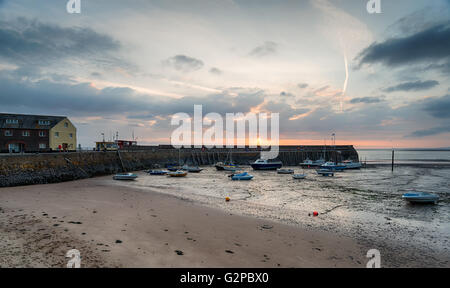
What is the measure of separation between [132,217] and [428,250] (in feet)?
51.5

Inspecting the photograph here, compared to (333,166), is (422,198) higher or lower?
higher

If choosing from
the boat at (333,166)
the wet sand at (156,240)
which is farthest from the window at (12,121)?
the boat at (333,166)

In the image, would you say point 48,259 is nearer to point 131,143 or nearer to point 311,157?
point 131,143

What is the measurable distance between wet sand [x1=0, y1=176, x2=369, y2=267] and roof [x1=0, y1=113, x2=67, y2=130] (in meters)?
36.4

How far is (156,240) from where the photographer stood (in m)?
9.94

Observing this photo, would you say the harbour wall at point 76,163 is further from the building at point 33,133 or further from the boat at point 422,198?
the boat at point 422,198

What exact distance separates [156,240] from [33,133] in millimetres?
48354

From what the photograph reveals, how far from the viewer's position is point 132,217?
13352 millimetres

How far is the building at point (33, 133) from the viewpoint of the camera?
41.3 metres

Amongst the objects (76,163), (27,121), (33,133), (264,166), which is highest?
(27,121)

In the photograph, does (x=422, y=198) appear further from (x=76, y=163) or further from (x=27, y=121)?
(x=27, y=121)

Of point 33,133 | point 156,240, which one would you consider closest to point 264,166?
point 156,240

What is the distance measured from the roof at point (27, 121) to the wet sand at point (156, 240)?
119ft

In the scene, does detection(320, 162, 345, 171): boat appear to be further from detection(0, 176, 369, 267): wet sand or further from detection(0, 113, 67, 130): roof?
detection(0, 113, 67, 130): roof
